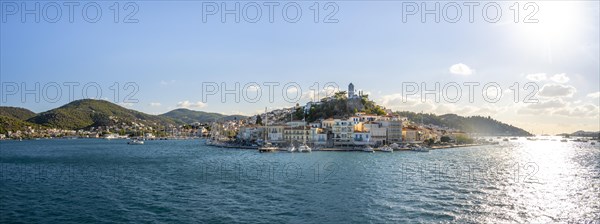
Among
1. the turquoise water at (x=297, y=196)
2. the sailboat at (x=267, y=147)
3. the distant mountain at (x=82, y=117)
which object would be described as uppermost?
the distant mountain at (x=82, y=117)

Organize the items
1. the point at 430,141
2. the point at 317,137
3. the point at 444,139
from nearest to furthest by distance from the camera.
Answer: the point at 317,137, the point at 430,141, the point at 444,139

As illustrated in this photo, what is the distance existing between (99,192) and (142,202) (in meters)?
4.34

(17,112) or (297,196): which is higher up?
(17,112)

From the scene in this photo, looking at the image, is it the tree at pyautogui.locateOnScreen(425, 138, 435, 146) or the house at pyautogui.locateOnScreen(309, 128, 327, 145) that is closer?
the house at pyautogui.locateOnScreen(309, 128, 327, 145)

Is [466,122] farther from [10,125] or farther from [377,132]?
[10,125]

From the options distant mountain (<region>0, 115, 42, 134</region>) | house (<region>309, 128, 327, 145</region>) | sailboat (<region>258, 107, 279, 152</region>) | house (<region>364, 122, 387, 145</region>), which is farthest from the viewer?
A: distant mountain (<region>0, 115, 42, 134</region>)

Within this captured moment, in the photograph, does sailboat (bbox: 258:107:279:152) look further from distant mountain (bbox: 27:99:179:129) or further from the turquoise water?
distant mountain (bbox: 27:99:179:129)

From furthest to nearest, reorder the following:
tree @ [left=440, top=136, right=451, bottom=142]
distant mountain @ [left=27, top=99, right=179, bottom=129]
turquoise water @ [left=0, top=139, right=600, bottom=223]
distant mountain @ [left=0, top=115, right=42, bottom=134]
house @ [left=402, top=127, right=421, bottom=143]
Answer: distant mountain @ [left=27, top=99, right=179, bottom=129] → distant mountain @ [left=0, top=115, right=42, bottom=134] → tree @ [left=440, top=136, right=451, bottom=142] → house @ [left=402, top=127, right=421, bottom=143] → turquoise water @ [left=0, top=139, right=600, bottom=223]

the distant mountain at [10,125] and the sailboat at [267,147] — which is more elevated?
the distant mountain at [10,125]

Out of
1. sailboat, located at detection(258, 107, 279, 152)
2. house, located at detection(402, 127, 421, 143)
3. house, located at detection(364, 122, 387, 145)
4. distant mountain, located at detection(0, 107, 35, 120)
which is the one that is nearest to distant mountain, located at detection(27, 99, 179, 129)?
→ distant mountain, located at detection(0, 107, 35, 120)

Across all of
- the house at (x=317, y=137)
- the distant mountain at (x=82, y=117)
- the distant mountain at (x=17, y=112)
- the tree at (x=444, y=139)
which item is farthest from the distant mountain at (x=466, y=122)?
the distant mountain at (x=17, y=112)

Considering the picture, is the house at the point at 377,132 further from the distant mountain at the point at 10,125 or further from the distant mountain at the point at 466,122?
the distant mountain at the point at 10,125

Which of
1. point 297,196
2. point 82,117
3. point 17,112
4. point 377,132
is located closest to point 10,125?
point 82,117

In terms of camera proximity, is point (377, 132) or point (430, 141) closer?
point (377, 132)
